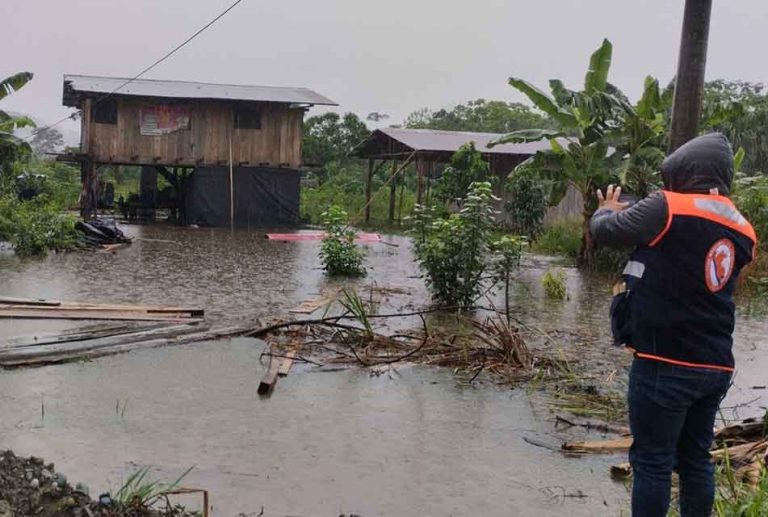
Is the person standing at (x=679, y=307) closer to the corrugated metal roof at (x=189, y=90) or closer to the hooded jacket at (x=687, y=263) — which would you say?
the hooded jacket at (x=687, y=263)

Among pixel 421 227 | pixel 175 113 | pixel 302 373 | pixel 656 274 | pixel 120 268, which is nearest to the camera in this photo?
pixel 656 274

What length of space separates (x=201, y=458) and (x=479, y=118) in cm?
3870

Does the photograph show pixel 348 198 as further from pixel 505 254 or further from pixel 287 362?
pixel 287 362

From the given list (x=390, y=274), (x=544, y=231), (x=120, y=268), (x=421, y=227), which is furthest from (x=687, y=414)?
(x=544, y=231)

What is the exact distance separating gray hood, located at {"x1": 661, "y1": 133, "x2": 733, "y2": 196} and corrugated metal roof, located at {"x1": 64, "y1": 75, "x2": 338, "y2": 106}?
2237 cm

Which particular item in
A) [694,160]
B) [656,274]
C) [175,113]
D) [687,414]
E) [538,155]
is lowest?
[687,414]

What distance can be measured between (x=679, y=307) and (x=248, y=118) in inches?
933

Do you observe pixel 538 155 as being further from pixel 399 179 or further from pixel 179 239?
pixel 399 179

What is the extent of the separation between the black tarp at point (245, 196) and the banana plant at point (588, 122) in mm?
12652

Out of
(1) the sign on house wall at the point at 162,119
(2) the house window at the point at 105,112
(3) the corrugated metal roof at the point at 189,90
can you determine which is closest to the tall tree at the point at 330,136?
(3) the corrugated metal roof at the point at 189,90

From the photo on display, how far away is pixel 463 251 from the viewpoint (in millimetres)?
9578

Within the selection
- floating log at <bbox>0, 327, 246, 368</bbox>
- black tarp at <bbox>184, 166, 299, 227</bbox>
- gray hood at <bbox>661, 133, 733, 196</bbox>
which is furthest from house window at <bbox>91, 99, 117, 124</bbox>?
gray hood at <bbox>661, 133, 733, 196</bbox>

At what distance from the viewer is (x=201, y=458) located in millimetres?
4578

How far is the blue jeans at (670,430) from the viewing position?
2973 millimetres
